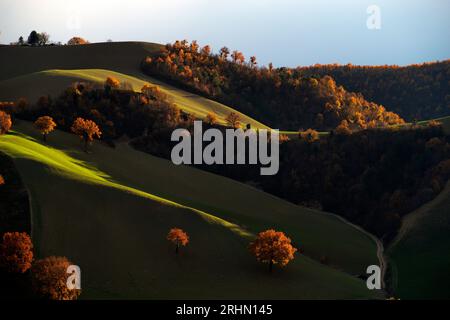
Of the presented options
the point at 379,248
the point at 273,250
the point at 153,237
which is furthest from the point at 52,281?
the point at 379,248

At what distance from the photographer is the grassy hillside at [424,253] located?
112062mm

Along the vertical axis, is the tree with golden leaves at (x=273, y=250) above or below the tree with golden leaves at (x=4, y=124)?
below

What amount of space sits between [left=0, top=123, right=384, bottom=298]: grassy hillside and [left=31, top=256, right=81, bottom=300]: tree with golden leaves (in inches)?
166

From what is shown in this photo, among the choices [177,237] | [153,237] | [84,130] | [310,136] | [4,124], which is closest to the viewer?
[177,237]

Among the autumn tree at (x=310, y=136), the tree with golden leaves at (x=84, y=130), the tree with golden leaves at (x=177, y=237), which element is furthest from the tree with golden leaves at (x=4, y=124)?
the autumn tree at (x=310, y=136)

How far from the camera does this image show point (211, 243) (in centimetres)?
11012

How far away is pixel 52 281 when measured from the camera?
276ft

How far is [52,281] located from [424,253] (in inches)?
3222

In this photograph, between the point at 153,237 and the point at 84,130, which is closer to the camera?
the point at 153,237

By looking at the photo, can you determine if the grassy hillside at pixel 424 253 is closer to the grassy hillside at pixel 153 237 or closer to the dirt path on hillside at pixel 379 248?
the dirt path on hillside at pixel 379 248

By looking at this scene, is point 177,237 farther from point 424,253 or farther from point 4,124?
point 4,124

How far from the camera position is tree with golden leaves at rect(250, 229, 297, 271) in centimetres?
10425

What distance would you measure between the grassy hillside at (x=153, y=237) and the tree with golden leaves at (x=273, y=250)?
234 centimetres
